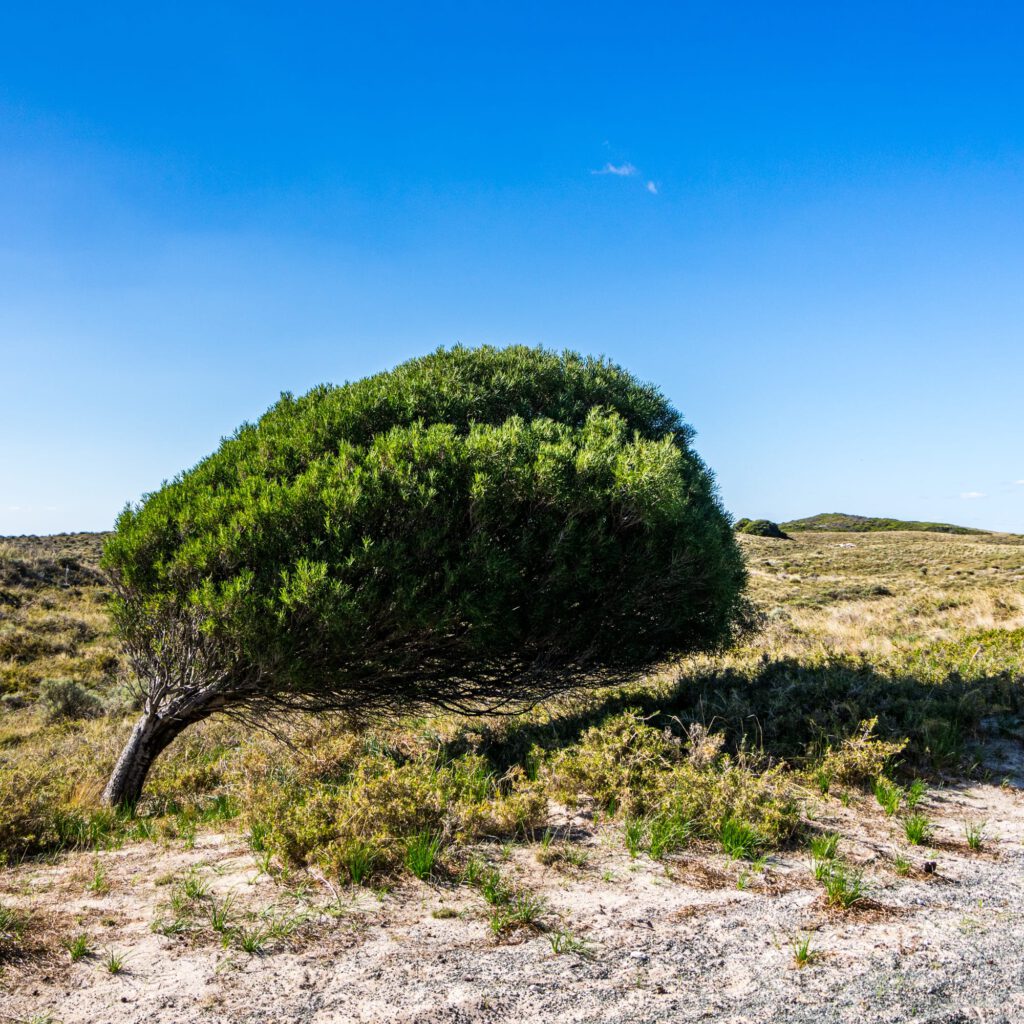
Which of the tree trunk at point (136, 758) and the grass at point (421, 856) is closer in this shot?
the grass at point (421, 856)

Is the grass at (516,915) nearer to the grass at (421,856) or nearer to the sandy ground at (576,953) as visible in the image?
the sandy ground at (576,953)

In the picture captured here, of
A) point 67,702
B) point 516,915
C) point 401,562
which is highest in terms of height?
point 401,562

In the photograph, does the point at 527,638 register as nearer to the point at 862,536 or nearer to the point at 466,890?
the point at 466,890

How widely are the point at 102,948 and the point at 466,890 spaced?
2334 mm

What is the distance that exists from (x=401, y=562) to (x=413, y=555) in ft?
0.73

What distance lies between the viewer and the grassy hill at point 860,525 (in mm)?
81931

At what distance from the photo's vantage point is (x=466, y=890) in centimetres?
490

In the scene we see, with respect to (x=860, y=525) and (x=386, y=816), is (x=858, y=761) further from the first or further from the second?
(x=860, y=525)

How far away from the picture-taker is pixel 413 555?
776 centimetres

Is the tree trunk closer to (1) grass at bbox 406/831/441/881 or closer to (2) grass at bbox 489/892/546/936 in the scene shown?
(1) grass at bbox 406/831/441/881

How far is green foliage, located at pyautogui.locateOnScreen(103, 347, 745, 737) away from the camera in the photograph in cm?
749

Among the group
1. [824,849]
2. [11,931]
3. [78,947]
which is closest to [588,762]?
[824,849]

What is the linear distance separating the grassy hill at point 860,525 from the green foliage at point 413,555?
81.1 meters

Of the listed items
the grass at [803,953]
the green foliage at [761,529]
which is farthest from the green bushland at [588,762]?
the green foliage at [761,529]
